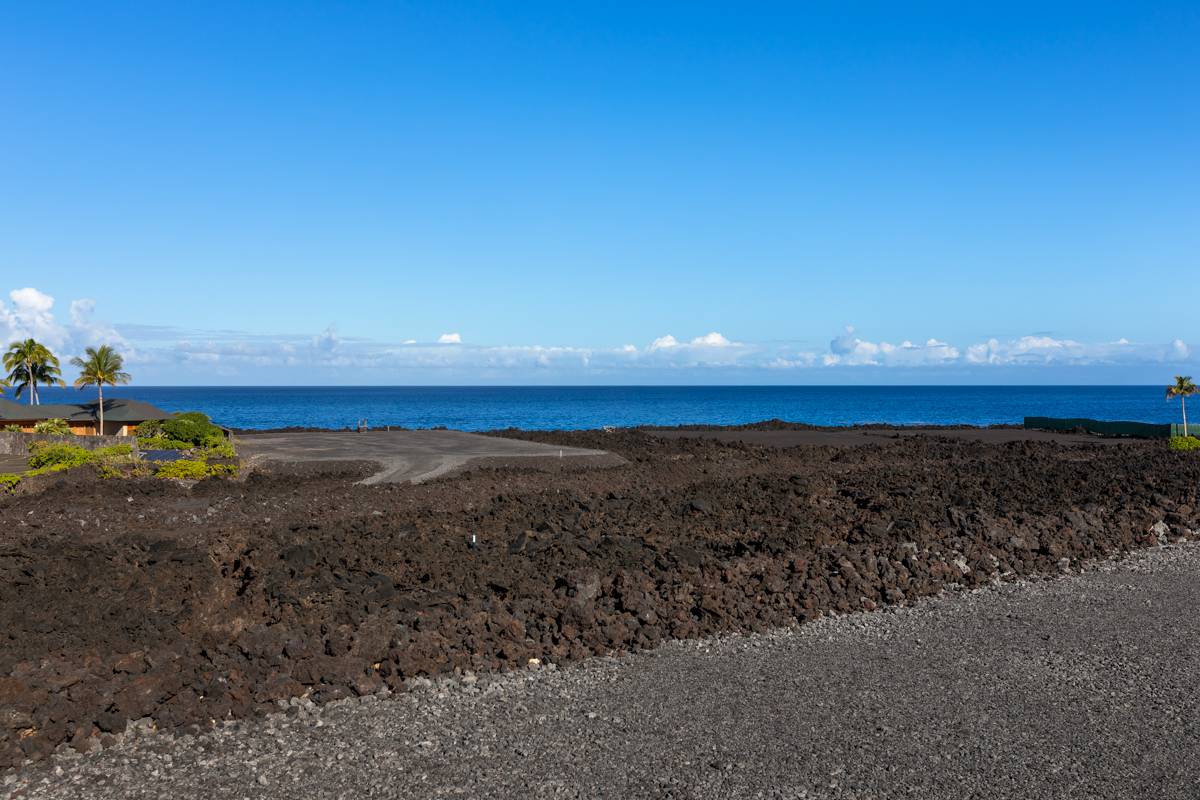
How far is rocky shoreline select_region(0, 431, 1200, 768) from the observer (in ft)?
33.5

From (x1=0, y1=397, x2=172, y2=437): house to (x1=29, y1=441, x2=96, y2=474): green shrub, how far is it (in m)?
17.2

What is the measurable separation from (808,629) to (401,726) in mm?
6338

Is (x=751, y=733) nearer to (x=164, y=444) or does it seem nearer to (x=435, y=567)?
(x=435, y=567)

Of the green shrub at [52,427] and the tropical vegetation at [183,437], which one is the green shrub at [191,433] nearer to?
the tropical vegetation at [183,437]

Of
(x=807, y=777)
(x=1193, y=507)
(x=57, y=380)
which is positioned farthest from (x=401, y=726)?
(x=57, y=380)

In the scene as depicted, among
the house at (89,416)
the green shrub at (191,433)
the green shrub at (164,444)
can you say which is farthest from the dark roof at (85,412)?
the green shrub at (191,433)

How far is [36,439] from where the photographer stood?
41.2m

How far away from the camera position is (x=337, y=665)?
10633 mm

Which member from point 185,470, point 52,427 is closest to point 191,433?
point 185,470

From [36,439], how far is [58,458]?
362 inches

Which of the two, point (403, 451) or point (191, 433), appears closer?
point (191, 433)

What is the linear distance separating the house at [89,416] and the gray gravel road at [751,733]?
156 ft

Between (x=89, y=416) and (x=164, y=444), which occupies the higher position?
(x=89, y=416)

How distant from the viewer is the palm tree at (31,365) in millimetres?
69312
